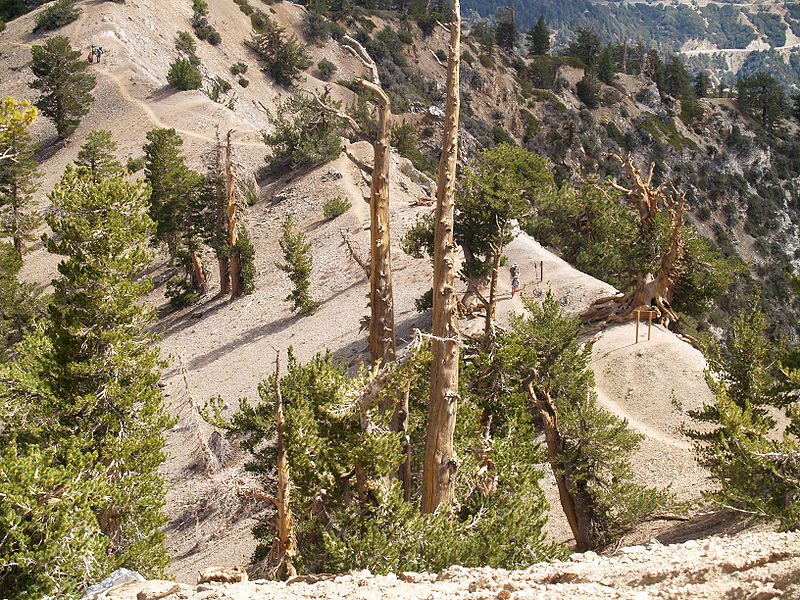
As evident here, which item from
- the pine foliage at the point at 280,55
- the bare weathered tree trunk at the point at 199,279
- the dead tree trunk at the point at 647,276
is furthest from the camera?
Answer: the pine foliage at the point at 280,55

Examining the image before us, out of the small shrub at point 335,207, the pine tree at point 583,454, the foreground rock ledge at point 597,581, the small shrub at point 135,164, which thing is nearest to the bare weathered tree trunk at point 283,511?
the foreground rock ledge at point 597,581

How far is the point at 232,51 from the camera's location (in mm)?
71750

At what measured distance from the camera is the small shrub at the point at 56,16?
2410 inches

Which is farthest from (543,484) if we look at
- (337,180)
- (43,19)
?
(43,19)

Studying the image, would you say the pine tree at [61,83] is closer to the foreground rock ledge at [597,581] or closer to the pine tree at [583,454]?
the pine tree at [583,454]

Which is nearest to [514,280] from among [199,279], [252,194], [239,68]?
[199,279]

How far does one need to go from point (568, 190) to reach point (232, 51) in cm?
4963

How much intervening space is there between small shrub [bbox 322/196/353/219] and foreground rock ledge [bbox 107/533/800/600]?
2934cm

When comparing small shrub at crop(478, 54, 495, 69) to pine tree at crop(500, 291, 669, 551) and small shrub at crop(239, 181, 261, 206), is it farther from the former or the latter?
pine tree at crop(500, 291, 669, 551)

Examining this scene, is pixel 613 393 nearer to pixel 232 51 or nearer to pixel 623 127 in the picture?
pixel 232 51

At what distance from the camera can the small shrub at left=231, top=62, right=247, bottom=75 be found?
224 feet

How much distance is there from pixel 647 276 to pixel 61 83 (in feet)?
146

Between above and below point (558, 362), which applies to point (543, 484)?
below

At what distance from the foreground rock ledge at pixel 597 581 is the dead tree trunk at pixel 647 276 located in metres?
16.8
